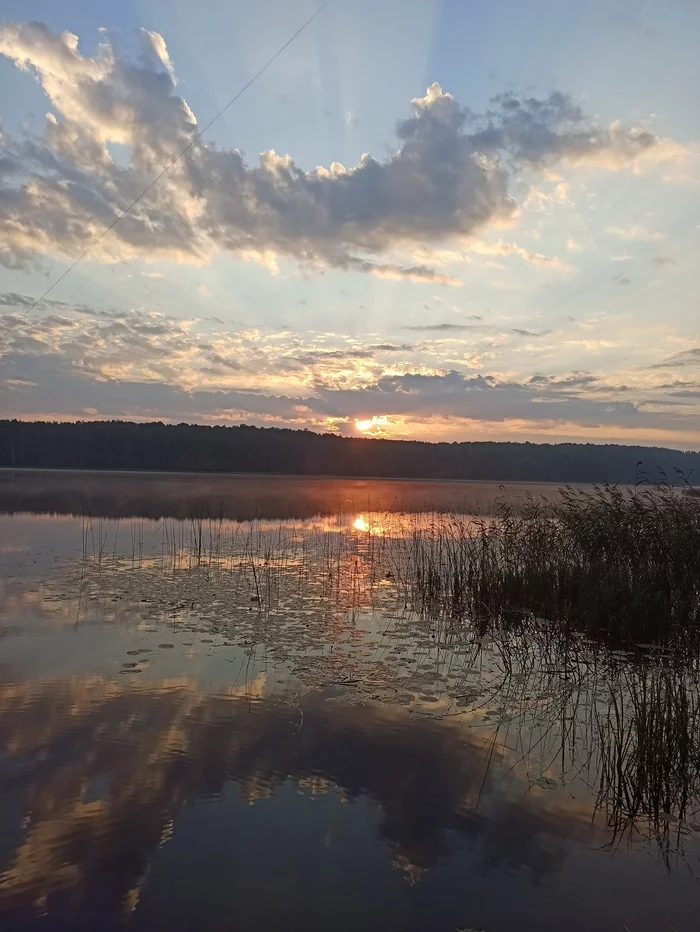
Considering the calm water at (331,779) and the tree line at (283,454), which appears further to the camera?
the tree line at (283,454)

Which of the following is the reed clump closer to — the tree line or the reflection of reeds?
the reflection of reeds

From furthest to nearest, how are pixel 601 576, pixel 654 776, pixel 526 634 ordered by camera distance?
1. pixel 601 576
2. pixel 526 634
3. pixel 654 776

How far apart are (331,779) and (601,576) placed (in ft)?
20.8

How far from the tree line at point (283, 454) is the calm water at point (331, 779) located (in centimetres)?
10154

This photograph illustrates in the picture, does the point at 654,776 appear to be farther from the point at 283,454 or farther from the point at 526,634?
the point at 283,454

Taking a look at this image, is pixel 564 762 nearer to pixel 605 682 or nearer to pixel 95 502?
pixel 605 682

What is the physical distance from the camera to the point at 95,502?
3105 centimetres

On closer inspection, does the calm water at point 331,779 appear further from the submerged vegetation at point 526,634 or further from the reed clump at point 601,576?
the reed clump at point 601,576

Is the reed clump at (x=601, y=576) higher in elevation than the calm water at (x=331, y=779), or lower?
higher

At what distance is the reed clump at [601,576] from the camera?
870cm

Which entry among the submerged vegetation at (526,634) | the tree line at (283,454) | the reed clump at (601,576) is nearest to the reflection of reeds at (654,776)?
the submerged vegetation at (526,634)

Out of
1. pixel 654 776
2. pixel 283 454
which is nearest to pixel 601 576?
pixel 654 776

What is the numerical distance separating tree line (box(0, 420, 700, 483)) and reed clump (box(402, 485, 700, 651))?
98905 mm

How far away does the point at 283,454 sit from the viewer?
116 metres
